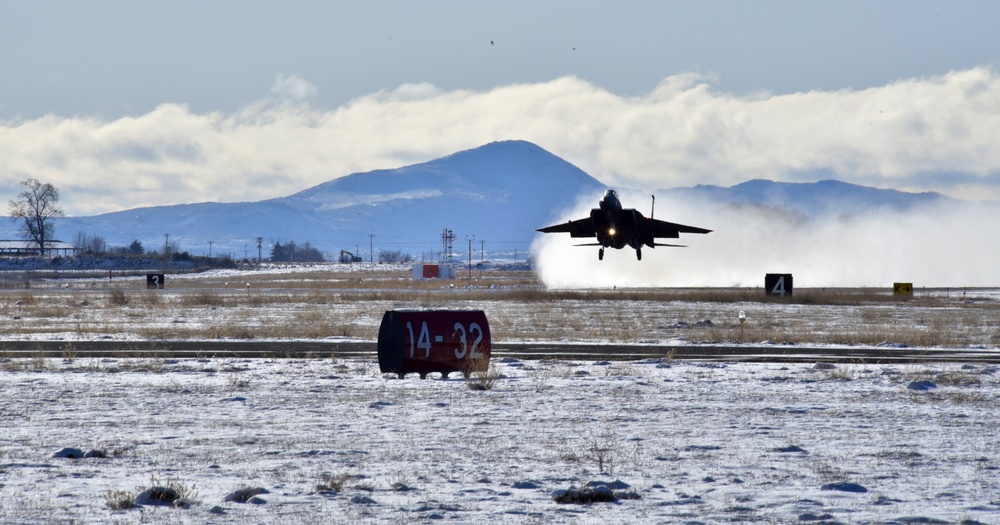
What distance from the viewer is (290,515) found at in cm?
1129

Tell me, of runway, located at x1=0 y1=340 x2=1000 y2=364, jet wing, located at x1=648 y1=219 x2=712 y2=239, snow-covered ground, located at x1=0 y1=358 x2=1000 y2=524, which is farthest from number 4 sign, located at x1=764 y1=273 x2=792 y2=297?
snow-covered ground, located at x1=0 y1=358 x2=1000 y2=524

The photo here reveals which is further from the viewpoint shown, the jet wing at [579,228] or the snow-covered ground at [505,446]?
the jet wing at [579,228]

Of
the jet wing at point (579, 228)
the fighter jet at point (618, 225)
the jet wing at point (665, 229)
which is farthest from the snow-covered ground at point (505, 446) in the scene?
the jet wing at point (579, 228)

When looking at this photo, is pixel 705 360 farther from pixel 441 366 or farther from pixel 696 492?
pixel 696 492

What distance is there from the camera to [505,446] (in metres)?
15.7

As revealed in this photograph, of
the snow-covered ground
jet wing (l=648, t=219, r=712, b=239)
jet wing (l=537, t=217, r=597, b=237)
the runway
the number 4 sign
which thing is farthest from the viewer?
the number 4 sign

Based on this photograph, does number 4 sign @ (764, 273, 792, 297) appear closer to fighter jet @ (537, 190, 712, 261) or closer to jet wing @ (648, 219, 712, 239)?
jet wing @ (648, 219, 712, 239)

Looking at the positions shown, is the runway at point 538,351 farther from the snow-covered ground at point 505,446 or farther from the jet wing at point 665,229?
the jet wing at point 665,229

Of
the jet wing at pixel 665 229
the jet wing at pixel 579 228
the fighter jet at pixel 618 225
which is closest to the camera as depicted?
the fighter jet at pixel 618 225

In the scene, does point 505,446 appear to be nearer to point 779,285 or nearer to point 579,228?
point 579,228

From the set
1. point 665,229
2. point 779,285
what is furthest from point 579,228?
point 779,285

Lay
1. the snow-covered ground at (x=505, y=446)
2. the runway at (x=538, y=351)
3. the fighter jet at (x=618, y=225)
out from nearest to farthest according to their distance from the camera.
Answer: the snow-covered ground at (x=505, y=446) → the runway at (x=538, y=351) → the fighter jet at (x=618, y=225)

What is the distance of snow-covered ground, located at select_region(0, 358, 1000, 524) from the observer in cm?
1168

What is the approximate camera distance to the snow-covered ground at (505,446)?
1168cm
